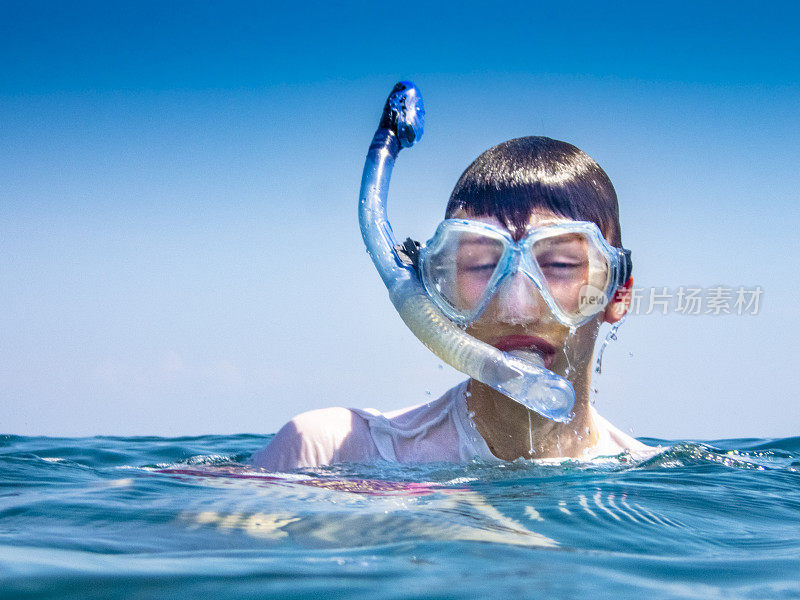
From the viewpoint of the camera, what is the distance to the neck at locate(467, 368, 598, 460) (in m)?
3.16

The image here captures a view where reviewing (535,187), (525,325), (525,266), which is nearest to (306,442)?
(525,325)

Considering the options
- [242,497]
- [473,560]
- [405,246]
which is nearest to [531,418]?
[405,246]

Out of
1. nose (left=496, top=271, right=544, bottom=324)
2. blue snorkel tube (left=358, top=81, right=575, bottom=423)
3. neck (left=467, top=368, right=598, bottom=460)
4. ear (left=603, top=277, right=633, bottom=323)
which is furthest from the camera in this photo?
ear (left=603, top=277, right=633, bottom=323)

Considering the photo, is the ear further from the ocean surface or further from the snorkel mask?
the ocean surface

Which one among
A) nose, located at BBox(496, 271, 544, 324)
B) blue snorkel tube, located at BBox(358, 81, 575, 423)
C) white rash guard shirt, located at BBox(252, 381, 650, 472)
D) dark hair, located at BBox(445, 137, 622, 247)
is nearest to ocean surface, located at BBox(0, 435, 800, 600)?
white rash guard shirt, located at BBox(252, 381, 650, 472)

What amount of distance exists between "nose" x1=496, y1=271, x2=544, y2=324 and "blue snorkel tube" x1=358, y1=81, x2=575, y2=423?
0.53ft

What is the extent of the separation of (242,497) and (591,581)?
1.15 metres

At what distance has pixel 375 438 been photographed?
320 centimetres

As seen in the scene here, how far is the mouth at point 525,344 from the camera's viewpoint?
3.04 m

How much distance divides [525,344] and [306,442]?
0.96 meters

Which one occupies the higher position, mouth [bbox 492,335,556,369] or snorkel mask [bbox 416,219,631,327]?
snorkel mask [bbox 416,219,631,327]

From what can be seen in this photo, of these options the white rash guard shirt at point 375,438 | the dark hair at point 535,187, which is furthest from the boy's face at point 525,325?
the white rash guard shirt at point 375,438

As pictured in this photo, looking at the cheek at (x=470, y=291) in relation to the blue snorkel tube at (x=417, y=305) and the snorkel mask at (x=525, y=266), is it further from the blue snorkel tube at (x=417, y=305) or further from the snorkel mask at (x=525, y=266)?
the blue snorkel tube at (x=417, y=305)

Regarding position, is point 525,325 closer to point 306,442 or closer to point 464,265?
point 464,265
